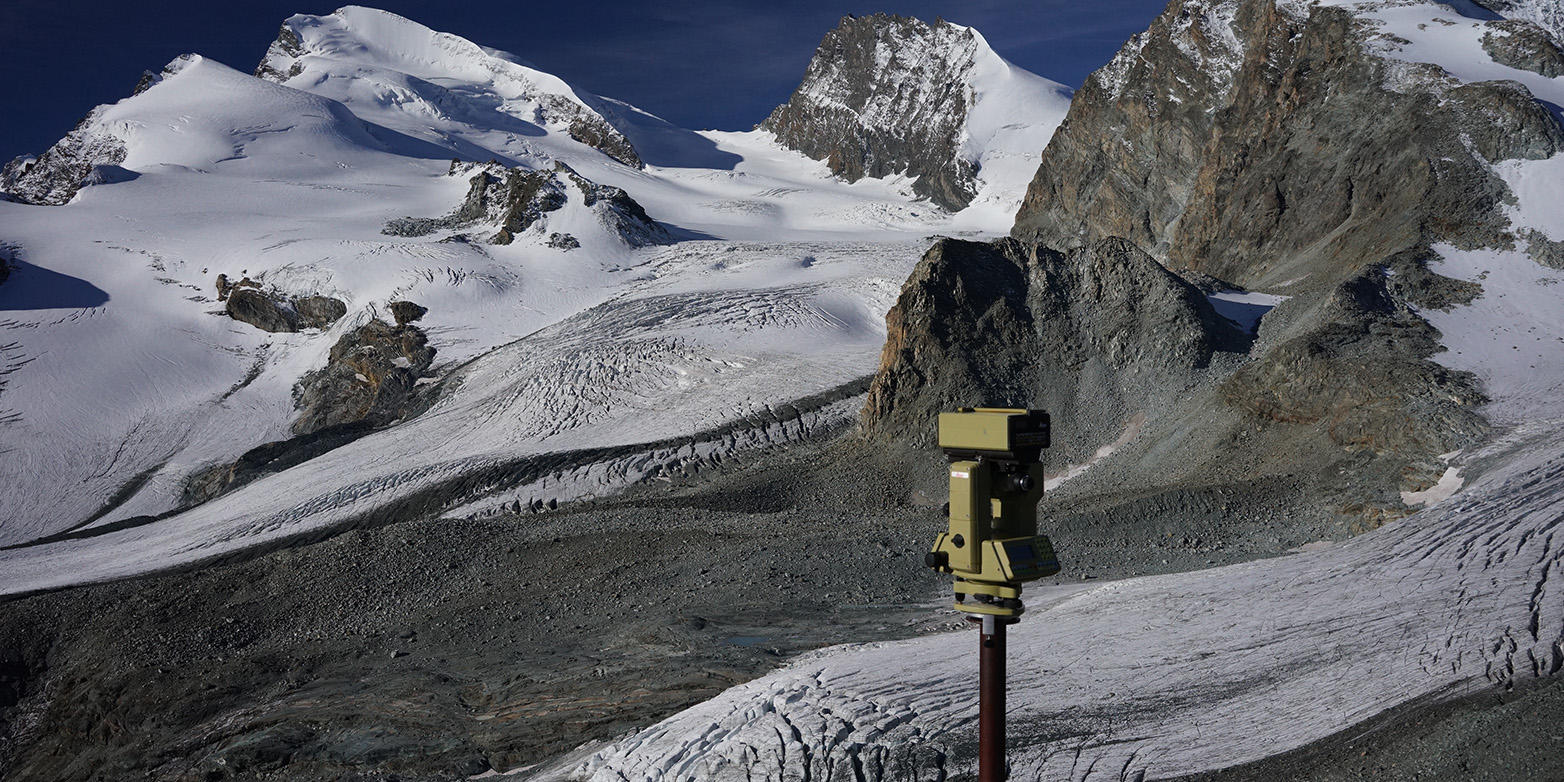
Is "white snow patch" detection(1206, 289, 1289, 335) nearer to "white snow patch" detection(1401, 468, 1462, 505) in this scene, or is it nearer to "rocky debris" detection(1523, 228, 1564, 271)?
"rocky debris" detection(1523, 228, 1564, 271)

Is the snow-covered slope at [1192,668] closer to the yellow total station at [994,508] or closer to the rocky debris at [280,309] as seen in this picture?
the yellow total station at [994,508]

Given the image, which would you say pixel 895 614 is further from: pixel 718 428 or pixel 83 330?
pixel 83 330

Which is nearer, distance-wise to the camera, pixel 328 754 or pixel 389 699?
pixel 328 754

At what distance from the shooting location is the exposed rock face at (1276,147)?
2977 cm

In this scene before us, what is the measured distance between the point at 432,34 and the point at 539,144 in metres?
46.8

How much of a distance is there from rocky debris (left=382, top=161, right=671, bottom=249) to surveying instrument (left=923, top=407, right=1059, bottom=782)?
66.2 m

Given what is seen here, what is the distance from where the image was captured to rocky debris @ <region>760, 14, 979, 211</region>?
133875mm

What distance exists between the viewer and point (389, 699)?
14.9 meters

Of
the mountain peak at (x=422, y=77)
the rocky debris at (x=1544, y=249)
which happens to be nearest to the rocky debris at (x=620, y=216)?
the rocky debris at (x=1544, y=249)

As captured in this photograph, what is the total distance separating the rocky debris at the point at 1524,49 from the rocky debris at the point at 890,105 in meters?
83.5

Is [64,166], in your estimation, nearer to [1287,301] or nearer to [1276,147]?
[1276,147]

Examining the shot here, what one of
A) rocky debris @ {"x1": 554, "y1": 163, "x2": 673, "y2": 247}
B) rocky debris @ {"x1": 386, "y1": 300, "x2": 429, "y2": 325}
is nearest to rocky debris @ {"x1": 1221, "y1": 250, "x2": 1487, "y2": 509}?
rocky debris @ {"x1": 386, "y1": 300, "x2": 429, "y2": 325}

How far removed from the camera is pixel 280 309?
210 feet

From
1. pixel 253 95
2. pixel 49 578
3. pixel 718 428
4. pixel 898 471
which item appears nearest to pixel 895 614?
pixel 898 471
